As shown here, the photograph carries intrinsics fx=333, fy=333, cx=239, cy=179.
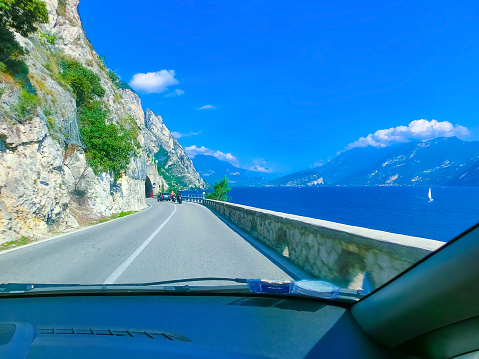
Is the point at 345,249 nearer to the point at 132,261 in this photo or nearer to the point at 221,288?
the point at 221,288

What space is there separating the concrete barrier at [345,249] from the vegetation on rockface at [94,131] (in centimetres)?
1693

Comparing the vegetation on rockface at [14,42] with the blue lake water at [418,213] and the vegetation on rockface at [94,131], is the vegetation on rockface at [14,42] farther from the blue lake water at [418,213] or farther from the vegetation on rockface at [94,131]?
the blue lake water at [418,213]

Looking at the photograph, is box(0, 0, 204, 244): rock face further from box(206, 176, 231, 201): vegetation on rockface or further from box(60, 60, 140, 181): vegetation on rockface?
box(206, 176, 231, 201): vegetation on rockface

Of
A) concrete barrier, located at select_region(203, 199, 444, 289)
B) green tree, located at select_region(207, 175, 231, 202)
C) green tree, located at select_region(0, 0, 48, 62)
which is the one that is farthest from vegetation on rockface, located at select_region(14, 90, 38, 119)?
green tree, located at select_region(207, 175, 231, 202)

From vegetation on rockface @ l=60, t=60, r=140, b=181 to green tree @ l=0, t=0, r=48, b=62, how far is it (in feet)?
26.7

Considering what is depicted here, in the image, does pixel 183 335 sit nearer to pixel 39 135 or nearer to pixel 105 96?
pixel 39 135

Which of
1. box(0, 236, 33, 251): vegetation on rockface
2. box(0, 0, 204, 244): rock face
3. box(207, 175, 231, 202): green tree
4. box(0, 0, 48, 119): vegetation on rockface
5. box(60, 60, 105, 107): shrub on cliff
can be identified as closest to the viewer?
box(0, 236, 33, 251): vegetation on rockface

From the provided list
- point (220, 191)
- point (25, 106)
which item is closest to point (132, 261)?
point (25, 106)

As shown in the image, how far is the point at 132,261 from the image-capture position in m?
7.47

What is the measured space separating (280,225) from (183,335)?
681 centimetres

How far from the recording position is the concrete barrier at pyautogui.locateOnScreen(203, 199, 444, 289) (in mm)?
3582

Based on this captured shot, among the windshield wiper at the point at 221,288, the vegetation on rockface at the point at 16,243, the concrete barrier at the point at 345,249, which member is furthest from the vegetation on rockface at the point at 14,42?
the windshield wiper at the point at 221,288

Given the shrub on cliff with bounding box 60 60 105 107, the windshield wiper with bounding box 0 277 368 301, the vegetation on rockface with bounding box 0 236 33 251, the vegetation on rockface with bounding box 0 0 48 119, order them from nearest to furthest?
the windshield wiper with bounding box 0 277 368 301
the vegetation on rockface with bounding box 0 236 33 251
the vegetation on rockface with bounding box 0 0 48 119
the shrub on cliff with bounding box 60 60 105 107

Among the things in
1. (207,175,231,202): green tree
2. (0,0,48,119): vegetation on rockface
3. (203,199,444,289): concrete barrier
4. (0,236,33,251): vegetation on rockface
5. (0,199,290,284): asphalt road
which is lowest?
(0,236,33,251): vegetation on rockface
